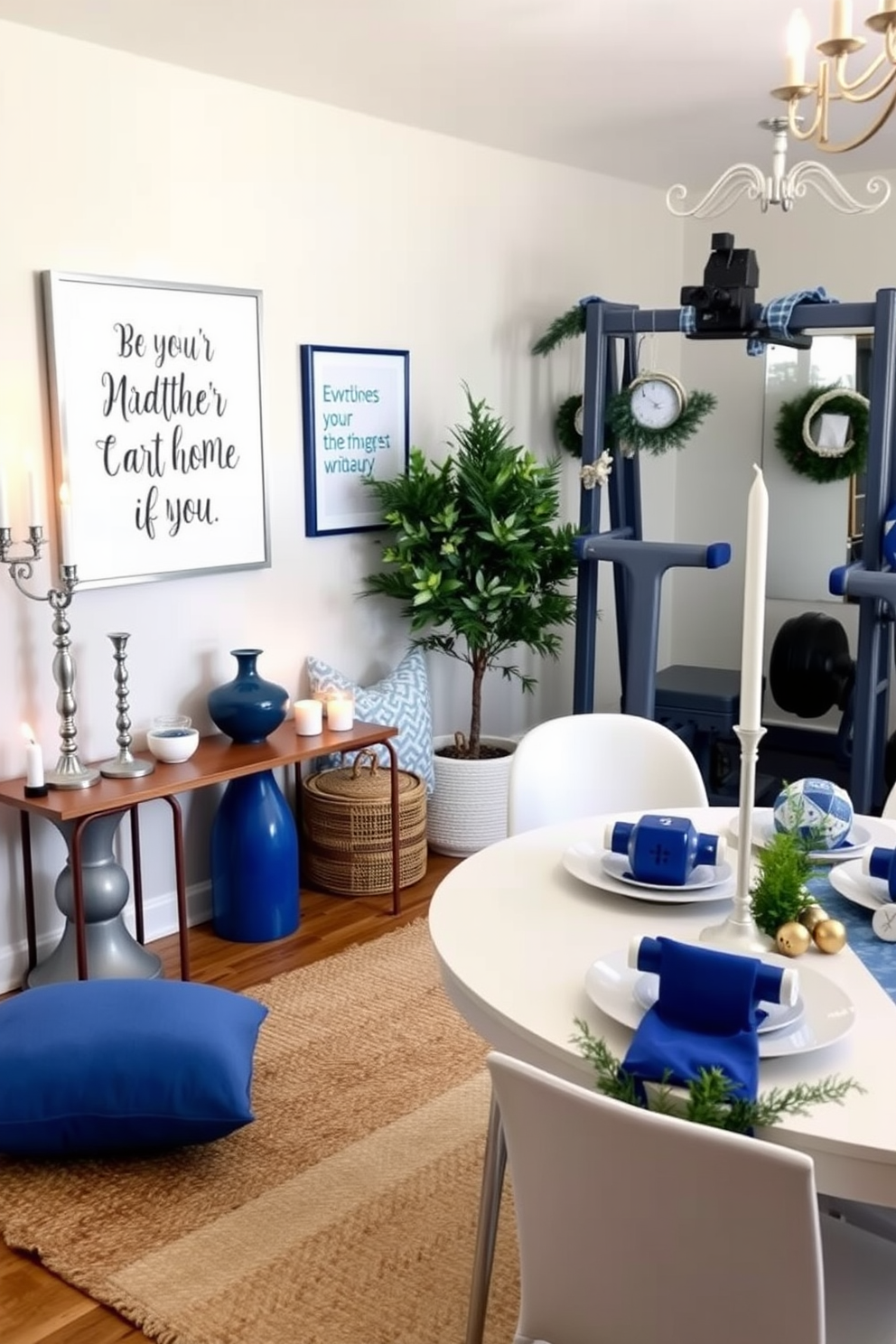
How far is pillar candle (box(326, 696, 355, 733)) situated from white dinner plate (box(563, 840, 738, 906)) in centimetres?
177

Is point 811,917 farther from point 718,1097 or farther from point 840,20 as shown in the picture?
point 840,20

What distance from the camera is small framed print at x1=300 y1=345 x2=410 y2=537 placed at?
12.5ft

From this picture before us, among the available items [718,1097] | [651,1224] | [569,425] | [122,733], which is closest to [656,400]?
[569,425]

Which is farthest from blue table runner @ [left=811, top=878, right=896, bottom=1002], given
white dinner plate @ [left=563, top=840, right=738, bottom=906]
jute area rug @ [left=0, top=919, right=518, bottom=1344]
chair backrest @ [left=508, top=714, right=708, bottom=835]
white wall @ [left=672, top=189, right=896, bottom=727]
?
white wall @ [left=672, top=189, right=896, bottom=727]

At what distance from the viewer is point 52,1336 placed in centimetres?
200

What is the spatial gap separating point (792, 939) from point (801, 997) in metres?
0.16

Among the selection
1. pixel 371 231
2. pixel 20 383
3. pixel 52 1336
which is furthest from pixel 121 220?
pixel 52 1336

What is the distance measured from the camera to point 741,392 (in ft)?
17.2

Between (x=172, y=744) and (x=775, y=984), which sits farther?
(x=172, y=744)

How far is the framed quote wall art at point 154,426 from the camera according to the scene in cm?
316

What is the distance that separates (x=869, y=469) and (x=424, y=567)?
133 cm

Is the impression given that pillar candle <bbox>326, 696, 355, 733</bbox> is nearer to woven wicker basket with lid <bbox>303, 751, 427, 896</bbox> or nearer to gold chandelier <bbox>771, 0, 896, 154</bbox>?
woven wicker basket with lid <bbox>303, 751, 427, 896</bbox>

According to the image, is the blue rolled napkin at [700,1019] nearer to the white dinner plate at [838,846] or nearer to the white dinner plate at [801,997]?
the white dinner plate at [801,997]

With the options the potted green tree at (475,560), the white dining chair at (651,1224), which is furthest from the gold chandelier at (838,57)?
the potted green tree at (475,560)
